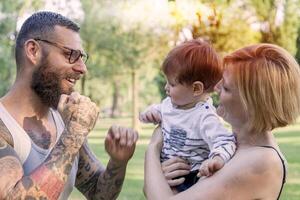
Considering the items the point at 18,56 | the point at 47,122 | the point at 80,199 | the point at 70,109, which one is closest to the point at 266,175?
the point at 70,109

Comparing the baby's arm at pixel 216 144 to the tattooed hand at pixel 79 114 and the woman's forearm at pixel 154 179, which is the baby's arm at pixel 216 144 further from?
the tattooed hand at pixel 79 114

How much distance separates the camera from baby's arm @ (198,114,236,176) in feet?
9.81

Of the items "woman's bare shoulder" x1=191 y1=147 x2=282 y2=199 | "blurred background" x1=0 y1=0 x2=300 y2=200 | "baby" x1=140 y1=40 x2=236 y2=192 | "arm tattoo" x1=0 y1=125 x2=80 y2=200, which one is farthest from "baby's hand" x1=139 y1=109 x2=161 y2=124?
"blurred background" x1=0 y1=0 x2=300 y2=200

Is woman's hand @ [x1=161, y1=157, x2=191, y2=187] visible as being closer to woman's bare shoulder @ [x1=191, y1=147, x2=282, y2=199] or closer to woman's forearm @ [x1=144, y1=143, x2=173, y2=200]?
woman's forearm @ [x1=144, y1=143, x2=173, y2=200]

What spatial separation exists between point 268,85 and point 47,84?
1240 mm

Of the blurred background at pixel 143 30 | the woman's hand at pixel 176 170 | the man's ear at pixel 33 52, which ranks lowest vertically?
the blurred background at pixel 143 30

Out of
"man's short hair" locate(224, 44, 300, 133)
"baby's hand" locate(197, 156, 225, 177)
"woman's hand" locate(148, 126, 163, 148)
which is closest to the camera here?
"man's short hair" locate(224, 44, 300, 133)

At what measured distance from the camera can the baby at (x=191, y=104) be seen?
3.30 m

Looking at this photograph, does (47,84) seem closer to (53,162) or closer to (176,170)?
(53,162)

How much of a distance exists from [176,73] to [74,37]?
2.09 feet

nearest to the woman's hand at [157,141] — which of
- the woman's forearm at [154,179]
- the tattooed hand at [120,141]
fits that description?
the woman's forearm at [154,179]

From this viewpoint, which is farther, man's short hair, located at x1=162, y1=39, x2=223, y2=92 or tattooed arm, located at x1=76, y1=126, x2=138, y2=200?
tattooed arm, located at x1=76, y1=126, x2=138, y2=200

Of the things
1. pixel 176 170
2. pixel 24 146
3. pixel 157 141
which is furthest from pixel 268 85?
pixel 24 146

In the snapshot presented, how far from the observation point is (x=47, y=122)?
3.66 m
